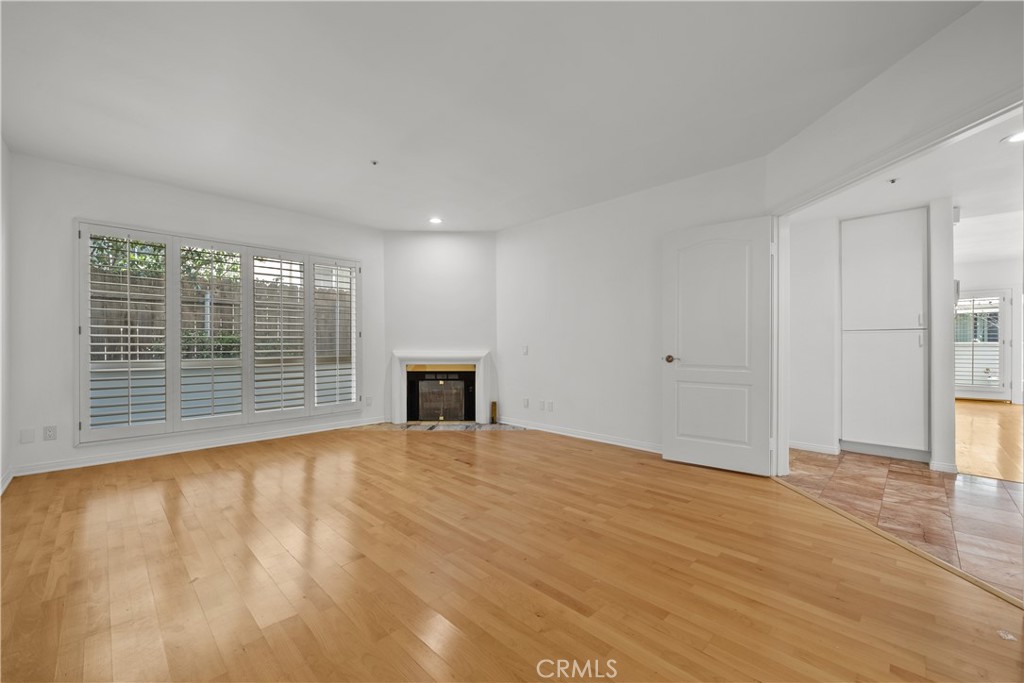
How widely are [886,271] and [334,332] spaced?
649 centimetres

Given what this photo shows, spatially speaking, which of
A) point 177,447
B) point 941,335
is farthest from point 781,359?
point 177,447

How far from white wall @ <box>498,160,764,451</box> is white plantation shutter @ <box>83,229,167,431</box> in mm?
3940

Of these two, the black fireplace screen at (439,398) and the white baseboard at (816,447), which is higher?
the black fireplace screen at (439,398)

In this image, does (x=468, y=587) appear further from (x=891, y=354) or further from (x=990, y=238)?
(x=990, y=238)

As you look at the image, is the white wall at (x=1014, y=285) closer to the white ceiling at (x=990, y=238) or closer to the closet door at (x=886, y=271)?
the white ceiling at (x=990, y=238)

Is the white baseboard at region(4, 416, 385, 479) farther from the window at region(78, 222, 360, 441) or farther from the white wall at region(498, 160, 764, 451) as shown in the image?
the white wall at region(498, 160, 764, 451)

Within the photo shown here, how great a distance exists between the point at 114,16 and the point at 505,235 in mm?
4385

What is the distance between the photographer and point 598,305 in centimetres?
487

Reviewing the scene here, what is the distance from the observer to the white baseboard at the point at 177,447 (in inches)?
143

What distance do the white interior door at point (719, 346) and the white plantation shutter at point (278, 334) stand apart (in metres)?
4.40

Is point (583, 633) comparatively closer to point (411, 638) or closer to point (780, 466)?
point (411, 638)

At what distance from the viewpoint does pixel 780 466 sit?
3.60m

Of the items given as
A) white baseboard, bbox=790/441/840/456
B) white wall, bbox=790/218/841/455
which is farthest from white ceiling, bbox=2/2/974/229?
white baseboard, bbox=790/441/840/456

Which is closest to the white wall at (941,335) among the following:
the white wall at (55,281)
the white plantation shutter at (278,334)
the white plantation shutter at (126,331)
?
the white plantation shutter at (278,334)
